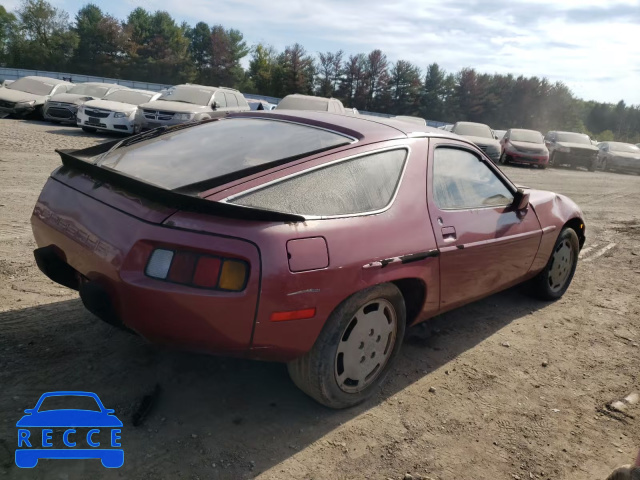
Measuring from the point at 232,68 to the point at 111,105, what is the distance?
52.4m

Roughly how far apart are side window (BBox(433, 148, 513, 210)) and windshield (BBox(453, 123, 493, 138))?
1520cm

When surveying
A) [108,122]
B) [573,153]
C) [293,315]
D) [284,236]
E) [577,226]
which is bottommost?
[108,122]

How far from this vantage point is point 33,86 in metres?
17.0

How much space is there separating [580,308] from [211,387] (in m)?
3.47

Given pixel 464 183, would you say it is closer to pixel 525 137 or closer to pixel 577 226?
pixel 577 226

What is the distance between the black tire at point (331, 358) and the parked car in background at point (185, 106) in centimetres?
1064

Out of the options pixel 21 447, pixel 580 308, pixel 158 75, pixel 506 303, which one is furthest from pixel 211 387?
pixel 158 75

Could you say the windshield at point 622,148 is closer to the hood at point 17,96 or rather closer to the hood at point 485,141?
the hood at point 485,141

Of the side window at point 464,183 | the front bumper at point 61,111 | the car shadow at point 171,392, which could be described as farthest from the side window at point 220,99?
the side window at point 464,183

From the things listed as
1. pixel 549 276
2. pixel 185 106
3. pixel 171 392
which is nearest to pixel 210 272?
pixel 171 392

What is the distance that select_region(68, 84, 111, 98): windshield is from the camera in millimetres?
16906

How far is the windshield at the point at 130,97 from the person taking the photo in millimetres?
15531

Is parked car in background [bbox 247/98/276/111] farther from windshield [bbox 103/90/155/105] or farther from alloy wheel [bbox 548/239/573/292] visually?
alloy wheel [bbox 548/239/573/292]

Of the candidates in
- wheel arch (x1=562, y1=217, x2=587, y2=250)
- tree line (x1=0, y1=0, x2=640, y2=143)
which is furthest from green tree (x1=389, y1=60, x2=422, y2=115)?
wheel arch (x1=562, y1=217, x2=587, y2=250)
